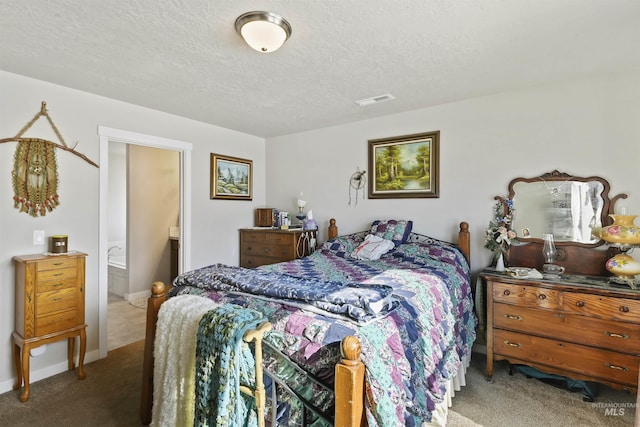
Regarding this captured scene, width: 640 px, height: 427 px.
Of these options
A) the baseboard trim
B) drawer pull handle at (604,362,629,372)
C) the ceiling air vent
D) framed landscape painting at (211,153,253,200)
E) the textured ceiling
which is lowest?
the baseboard trim

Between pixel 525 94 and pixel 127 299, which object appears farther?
pixel 127 299

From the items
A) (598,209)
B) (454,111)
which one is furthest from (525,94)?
(598,209)

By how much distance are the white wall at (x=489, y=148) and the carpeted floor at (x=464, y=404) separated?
1074 millimetres

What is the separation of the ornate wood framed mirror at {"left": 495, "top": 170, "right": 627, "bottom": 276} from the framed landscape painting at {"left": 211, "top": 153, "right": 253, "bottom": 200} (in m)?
3.05

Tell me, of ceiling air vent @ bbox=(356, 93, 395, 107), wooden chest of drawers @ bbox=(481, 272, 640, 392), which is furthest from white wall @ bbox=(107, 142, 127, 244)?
wooden chest of drawers @ bbox=(481, 272, 640, 392)

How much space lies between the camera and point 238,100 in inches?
117

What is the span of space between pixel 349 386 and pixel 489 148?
8.82 feet

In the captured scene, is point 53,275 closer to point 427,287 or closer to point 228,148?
→ point 228,148

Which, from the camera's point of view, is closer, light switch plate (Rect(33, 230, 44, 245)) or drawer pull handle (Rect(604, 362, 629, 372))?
drawer pull handle (Rect(604, 362, 629, 372))

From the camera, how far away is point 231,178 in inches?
Answer: 161

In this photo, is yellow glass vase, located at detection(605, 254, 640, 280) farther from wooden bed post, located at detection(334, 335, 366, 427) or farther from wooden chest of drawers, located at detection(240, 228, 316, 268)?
wooden chest of drawers, located at detection(240, 228, 316, 268)

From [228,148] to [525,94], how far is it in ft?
10.9

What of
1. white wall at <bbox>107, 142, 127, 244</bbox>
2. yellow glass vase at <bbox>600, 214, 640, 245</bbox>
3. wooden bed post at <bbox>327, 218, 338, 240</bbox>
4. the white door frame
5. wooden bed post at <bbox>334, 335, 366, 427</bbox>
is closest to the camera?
wooden bed post at <bbox>334, 335, 366, 427</bbox>

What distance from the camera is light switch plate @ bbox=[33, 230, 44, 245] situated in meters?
2.48
